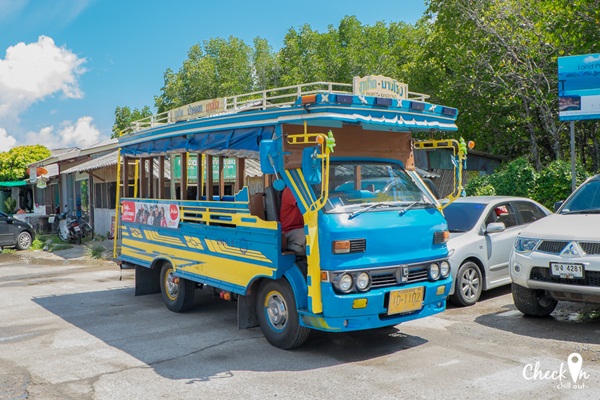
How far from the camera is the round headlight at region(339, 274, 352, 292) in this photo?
583cm

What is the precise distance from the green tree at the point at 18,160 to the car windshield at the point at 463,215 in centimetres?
3347

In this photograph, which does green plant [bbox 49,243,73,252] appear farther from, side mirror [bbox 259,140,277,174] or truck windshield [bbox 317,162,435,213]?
truck windshield [bbox 317,162,435,213]

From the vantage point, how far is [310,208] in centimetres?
604

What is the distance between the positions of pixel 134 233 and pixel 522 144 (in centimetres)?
1747

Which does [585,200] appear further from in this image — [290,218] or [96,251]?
[96,251]

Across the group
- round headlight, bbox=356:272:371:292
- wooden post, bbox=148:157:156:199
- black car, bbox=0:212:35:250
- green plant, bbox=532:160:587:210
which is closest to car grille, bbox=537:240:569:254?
round headlight, bbox=356:272:371:292

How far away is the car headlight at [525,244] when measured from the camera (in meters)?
7.27

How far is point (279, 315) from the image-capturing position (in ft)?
21.4

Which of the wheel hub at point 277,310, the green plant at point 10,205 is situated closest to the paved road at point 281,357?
the wheel hub at point 277,310

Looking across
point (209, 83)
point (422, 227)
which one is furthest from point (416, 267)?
point (209, 83)

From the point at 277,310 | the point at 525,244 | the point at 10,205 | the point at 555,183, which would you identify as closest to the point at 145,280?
the point at 277,310

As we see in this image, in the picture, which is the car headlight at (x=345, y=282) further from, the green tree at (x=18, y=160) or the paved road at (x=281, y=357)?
the green tree at (x=18, y=160)

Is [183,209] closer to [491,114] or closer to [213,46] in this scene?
[491,114]

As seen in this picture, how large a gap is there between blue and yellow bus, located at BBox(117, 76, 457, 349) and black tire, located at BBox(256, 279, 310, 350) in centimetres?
2
